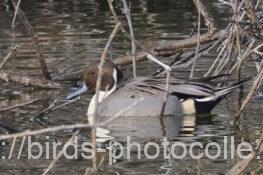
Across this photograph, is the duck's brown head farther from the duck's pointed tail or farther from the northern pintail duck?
the duck's pointed tail

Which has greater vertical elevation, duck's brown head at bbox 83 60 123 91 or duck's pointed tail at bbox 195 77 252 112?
duck's brown head at bbox 83 60 123 91

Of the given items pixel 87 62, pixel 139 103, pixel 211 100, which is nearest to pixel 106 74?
pixel 139 103

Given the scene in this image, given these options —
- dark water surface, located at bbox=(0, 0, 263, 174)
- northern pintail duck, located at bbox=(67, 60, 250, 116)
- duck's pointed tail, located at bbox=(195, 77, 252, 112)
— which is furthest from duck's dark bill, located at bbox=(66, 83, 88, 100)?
duck's pointed tail, located at bbox=(195, 77, 252, 112)

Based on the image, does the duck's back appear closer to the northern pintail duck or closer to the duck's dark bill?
the northern pintail duck

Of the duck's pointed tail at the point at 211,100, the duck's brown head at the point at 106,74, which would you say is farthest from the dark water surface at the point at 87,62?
the duck's brown head at the point at 106,74

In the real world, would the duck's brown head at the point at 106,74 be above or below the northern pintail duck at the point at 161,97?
above

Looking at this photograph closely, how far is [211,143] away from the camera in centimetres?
775

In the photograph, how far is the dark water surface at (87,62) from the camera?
7055 millimetres

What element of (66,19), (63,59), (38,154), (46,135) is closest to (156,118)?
(46,135)

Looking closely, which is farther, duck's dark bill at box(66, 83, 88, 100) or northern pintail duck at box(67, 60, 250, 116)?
duck's dark bill at box(66, 83, 88, 100)

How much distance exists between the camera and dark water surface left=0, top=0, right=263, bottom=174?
705 cm

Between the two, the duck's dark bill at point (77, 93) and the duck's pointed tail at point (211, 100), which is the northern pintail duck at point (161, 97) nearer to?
the duck's pointed tail at point (211, 100)

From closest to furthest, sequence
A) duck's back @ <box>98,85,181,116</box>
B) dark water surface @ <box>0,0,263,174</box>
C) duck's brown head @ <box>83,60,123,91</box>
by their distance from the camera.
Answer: dark water surface @ <box>0,0,263,174</box>
duck's back @ <box>98,85,181,116</box>
duck's brown head @ <box>83,60,123,91</box>

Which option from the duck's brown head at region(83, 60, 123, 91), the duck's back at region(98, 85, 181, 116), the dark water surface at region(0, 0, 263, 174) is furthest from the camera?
the duck's brown head at region(83, 60, 123, 91)
